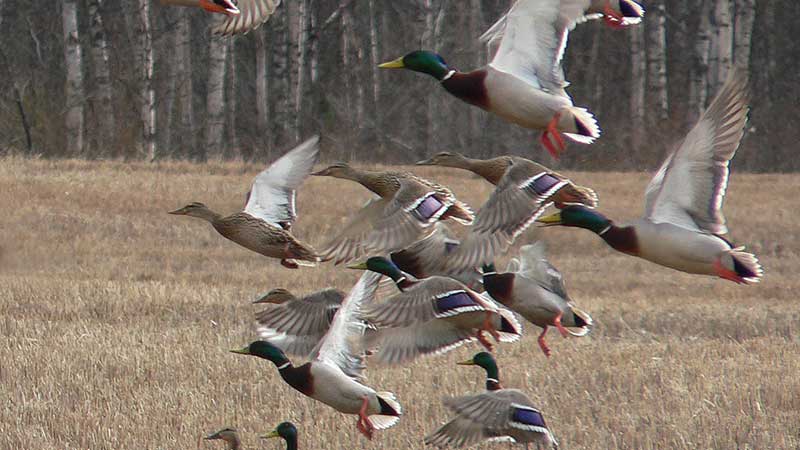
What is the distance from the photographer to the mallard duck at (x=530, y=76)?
4285 mm

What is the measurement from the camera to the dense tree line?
78.9ft

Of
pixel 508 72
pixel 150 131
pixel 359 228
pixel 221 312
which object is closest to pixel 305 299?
pixel 359 228

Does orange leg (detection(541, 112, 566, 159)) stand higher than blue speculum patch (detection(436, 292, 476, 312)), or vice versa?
orange leg (detection(541, 112, 566, 159))

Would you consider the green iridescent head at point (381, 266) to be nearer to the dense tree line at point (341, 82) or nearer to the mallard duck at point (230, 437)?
the mallard duck at point (230, 437)

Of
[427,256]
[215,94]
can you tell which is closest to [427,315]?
[427,256]

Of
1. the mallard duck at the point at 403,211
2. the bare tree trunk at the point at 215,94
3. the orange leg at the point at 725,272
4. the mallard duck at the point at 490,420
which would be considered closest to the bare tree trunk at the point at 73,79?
→ the bare tree trunk at the point at 215,94

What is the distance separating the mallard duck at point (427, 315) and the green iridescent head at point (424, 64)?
88 cm

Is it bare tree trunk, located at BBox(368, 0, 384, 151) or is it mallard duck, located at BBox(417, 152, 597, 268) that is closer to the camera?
mallard duck, located at BBox(417, 152, 597, 268)

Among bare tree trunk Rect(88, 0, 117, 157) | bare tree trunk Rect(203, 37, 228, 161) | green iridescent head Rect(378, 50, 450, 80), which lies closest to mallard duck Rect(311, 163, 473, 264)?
green iridescent head Rect(378, 50, 450, 80)

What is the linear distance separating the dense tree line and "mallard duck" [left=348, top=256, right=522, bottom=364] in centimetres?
1527

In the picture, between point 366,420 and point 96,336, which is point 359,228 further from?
point 96,336

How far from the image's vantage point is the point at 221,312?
11.0m

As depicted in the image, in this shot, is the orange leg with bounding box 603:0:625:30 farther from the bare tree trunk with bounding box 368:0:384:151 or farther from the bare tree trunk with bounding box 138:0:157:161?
the bare tree trunk with bounding box 368:0:384:151

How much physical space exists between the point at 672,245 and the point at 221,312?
6.91 metres
